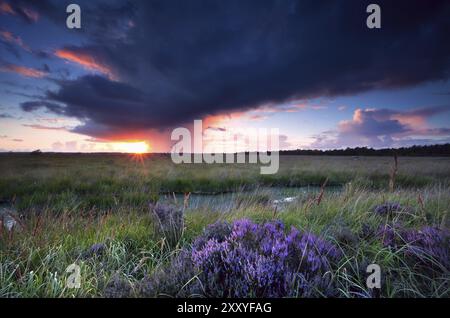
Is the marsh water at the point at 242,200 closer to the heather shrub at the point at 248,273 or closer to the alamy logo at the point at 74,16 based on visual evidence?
the heather shrub at the point at 248,273

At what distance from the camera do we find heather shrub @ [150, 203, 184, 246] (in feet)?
10.5

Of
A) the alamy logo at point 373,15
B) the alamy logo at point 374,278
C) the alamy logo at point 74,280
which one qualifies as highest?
the alamy logo at point 373,15

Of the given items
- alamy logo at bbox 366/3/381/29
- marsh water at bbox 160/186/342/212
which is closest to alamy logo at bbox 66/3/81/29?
marsh water at bbox 160/186/342/212

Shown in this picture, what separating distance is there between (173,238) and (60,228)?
76.8 inches

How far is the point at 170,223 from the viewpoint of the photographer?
11.0 ft

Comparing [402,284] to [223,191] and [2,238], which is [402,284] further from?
[223,191]

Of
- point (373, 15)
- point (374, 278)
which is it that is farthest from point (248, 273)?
point (373, 15)

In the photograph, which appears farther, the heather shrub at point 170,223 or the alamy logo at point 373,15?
the heather shrub at point 170,223

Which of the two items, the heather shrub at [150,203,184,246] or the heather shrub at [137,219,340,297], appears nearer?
the heather shrub at [137,219,340,297]

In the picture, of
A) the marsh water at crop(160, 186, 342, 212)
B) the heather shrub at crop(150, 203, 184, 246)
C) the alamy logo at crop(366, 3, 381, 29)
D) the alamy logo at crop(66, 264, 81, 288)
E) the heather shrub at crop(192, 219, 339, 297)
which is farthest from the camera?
the marsh water at crop(160, 186, 342, 212)

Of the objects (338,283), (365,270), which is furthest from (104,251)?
(365,270)

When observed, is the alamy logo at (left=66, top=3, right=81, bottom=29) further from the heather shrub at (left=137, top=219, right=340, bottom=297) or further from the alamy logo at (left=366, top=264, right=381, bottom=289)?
the alamy logo at (left=366, top=264, right=381, bottom=289)

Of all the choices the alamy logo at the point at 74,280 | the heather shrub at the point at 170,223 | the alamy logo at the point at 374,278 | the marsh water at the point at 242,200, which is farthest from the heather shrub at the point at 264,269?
the marsh water at the point at 242,200

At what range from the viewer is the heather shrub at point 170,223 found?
3.19m
